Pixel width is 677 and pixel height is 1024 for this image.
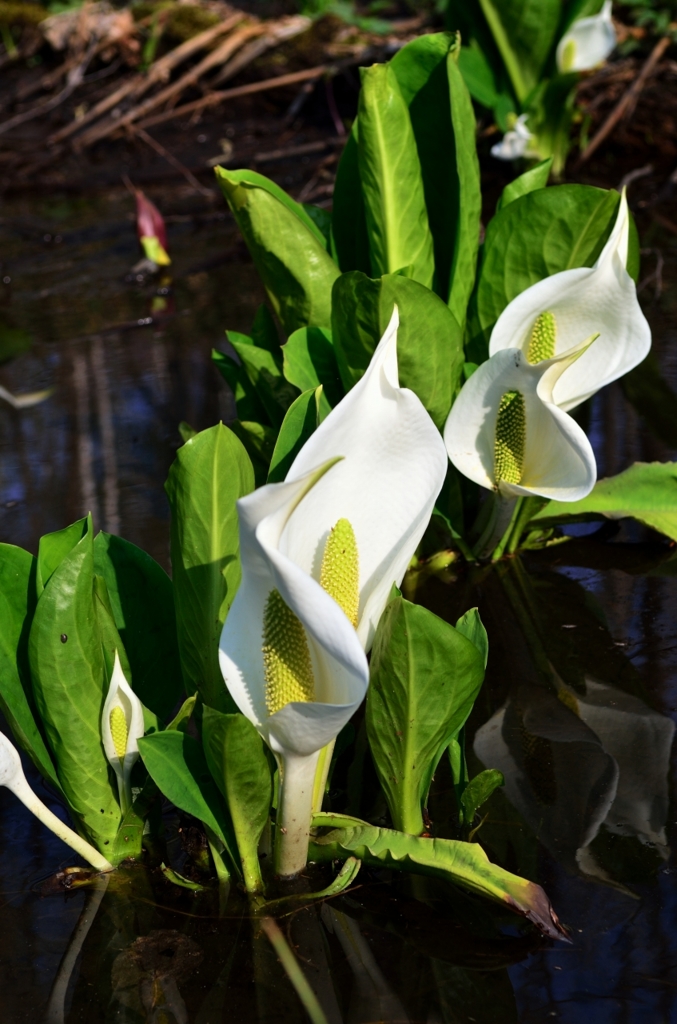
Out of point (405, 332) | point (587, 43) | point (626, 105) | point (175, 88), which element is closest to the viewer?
point (405, 332)

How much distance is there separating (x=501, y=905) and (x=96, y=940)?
1.43ft

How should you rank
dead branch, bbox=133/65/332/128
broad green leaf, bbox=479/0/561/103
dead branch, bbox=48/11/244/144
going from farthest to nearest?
dead branch, bbox=48/11/244/144, dead branch, bbox=133/65/332/128, broad green leaf, bbox=479/0/561/103

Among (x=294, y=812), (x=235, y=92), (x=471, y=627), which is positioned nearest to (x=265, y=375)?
(x=471, y=627)

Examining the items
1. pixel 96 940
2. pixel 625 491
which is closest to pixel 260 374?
pixel 625 491

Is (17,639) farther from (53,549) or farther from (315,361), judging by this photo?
(315,361)

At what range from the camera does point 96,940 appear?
114 cm

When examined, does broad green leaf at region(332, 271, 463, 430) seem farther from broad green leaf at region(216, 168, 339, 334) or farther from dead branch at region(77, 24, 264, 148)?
dead branch at region(77, 24, 264, 148)

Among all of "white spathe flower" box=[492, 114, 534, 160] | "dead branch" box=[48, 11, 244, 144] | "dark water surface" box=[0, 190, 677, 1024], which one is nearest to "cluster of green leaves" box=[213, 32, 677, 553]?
"dark water surface" box=[0, 190, 677, 1024]

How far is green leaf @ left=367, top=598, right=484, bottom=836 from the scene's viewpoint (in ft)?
3.28

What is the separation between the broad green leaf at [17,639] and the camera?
1136 mm

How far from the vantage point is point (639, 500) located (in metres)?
1.77

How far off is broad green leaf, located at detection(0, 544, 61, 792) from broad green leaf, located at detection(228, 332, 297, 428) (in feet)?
2.26

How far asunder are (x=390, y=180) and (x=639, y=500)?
26.3 inches

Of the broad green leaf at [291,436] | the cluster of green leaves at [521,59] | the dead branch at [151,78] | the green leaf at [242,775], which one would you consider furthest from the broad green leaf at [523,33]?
the green leaf at [242,775]
